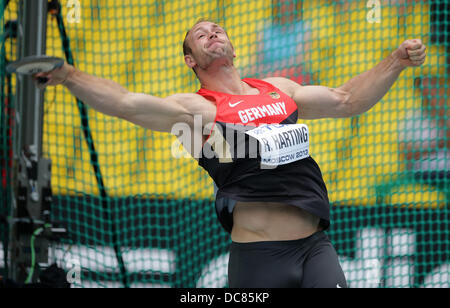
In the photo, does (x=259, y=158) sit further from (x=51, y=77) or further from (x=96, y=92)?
(x=51, y=77)

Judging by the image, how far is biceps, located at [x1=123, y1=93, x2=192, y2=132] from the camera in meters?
3.12

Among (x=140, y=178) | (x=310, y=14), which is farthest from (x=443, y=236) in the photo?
(x=140, y=178)

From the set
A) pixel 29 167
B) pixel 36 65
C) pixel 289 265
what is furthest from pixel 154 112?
pixel 289 265

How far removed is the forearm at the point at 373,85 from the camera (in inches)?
137

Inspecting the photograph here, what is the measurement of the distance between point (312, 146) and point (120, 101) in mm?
2711

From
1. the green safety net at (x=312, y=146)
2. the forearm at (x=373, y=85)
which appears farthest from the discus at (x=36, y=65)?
the green safety net at (x=312, y=146)

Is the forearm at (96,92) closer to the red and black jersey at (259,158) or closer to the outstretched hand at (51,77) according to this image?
the outstretched hand at (51,77)

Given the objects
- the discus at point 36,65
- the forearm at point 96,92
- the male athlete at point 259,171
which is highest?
the discus at point 36,65

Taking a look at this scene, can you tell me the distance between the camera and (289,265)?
10.3 ft

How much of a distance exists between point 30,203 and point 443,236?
3.56m

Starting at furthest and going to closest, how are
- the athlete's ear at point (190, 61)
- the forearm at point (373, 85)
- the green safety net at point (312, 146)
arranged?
the green safety net at point (312, 146), the athlete's ear at point (190, 61), the forearm at point (373, 85)

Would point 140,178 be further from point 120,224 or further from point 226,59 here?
point 226,59

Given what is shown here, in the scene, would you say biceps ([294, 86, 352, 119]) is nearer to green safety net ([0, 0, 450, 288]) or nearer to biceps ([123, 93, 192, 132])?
biceps ([123, 93, 192, 132])
